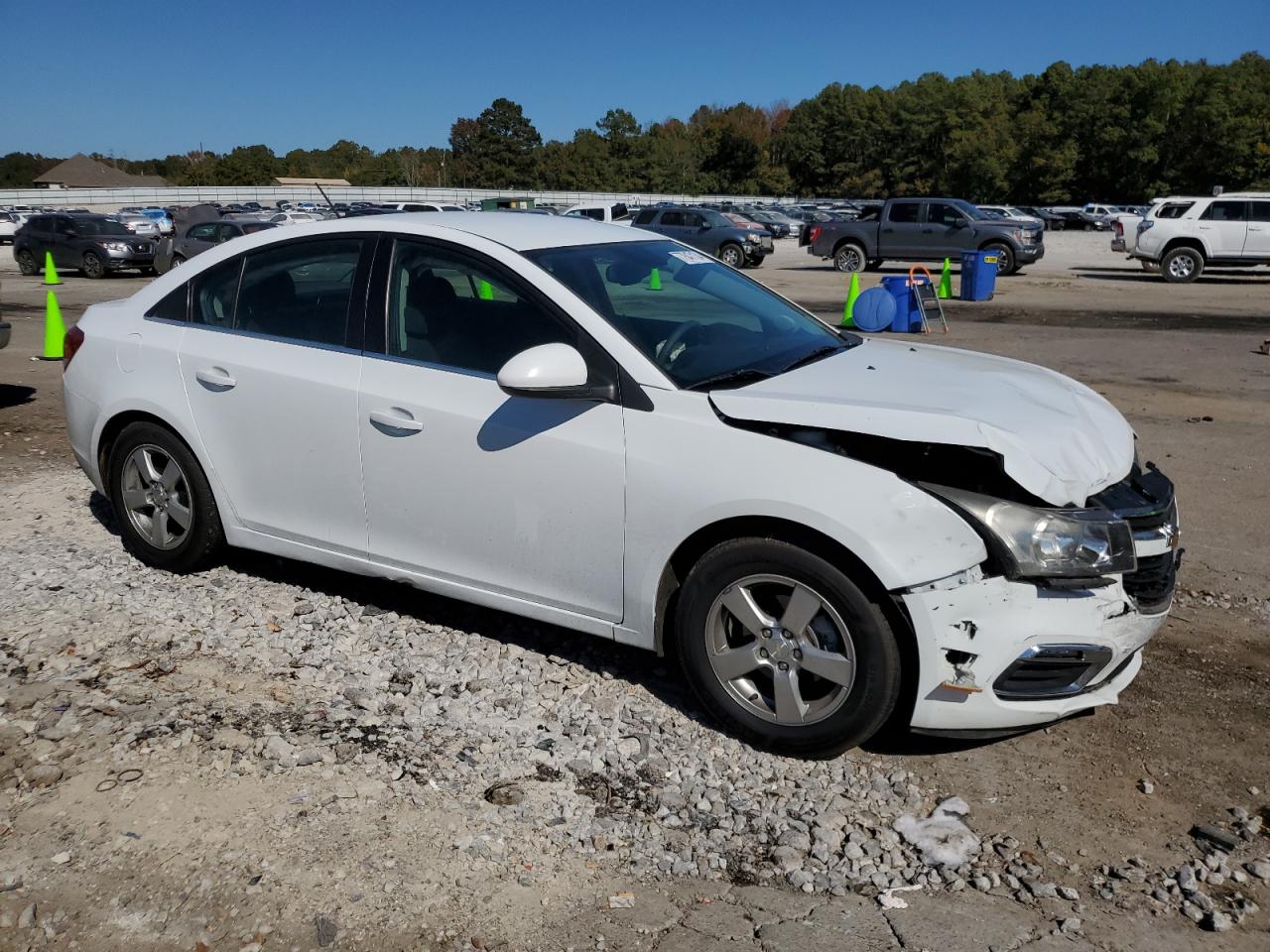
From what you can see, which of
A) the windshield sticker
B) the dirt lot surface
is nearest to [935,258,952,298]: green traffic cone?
the dirt lot surface

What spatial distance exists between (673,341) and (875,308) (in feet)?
39.0

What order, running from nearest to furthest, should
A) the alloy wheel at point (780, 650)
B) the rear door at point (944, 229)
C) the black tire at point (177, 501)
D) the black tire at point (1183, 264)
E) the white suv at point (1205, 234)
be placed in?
the alloy wheel at point (780, 650) < the black tire at point (177, 501) < the white suv at point (1205, 234) < the black tire at point (1183, 264) < the rear door at point (944, 229)

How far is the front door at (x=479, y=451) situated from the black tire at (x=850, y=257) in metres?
25.3

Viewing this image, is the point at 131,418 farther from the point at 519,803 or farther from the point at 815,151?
the point at 815,151

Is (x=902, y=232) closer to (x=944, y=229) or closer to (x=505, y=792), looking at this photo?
(x=944, y=229)

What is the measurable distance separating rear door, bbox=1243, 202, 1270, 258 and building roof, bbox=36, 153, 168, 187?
131 meters

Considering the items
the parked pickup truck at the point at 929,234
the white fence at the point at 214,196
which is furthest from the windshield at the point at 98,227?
the white fence at the point at 214,196

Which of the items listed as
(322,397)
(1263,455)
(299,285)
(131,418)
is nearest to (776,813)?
(322,397)

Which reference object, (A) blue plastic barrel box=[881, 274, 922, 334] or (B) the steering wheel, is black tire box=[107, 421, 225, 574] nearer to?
(B) the steering wheel

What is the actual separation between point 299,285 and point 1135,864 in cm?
383

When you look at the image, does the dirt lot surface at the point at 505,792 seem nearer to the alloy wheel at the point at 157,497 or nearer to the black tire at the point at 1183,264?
the alloy wheel at the point at 157,497

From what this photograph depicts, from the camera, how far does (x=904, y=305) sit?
15523mm

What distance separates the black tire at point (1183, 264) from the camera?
953 inches

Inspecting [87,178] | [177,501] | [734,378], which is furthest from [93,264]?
[87,178]
